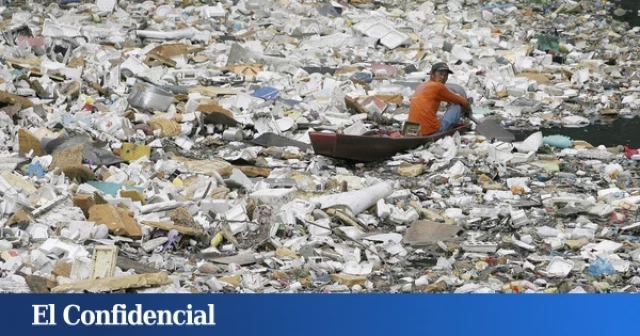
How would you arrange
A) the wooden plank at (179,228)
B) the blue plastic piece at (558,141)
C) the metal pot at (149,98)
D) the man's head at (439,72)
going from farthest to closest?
the metal pot at (149,98)
the blue plastic piece at (558,141)
the man's head at (439,72)
the wooden plank at (179,228)

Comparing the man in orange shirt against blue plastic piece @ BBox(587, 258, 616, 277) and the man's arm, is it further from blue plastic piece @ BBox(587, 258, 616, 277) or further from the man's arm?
blue plastic piece @ BBox(587, 258, 616, 277)

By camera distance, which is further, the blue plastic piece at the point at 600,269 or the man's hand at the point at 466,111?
the man's hand at the point at 466,111

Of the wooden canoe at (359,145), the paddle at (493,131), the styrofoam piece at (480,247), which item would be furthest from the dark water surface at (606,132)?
the styrofoam piece at (480,247)

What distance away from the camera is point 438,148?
1060cm

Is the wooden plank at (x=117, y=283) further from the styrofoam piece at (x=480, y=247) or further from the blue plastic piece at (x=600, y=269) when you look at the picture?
the blue plastic piece at (x=600, y=269)

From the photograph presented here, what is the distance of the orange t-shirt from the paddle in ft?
1.56

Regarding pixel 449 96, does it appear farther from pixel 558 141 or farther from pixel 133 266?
pixel 133 266

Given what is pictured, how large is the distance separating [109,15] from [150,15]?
0.57 m

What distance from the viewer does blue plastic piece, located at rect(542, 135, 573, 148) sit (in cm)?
1103

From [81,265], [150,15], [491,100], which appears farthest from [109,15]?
[81,265]

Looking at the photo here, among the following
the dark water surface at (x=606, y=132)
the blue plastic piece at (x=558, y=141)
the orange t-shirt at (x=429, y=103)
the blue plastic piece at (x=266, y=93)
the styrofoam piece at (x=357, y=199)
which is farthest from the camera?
the blue plastic piece at (x=266, y=93)

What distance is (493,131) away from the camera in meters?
11.4

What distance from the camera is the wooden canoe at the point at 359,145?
33.0ft

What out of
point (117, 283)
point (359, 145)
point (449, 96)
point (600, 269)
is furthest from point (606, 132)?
point (117, 283)
